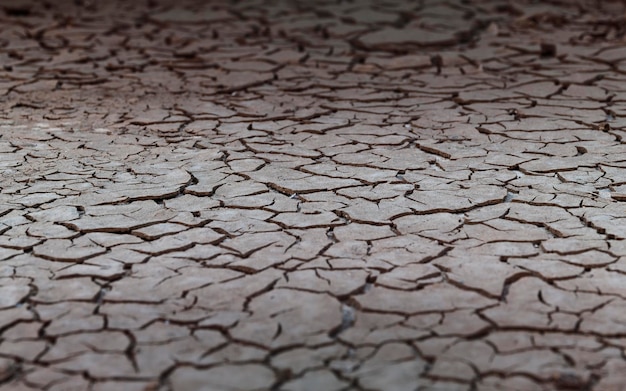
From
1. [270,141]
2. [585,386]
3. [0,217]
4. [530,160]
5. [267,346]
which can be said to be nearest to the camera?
[585,386]

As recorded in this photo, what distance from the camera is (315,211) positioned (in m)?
3.58

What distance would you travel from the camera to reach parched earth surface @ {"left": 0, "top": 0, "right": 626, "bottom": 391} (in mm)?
2508

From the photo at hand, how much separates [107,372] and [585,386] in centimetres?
119

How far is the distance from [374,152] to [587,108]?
4.35ft

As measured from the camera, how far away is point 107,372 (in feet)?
7.96

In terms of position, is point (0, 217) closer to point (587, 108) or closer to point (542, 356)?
point (542, 356)

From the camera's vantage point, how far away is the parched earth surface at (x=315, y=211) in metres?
2.51

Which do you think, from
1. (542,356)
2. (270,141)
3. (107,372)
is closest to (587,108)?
(270,141)

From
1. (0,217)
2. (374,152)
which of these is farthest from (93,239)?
(374,152)

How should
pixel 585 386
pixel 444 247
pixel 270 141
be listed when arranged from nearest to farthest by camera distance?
pixel 585 386 → pixel 444 247 → pixel 270 141

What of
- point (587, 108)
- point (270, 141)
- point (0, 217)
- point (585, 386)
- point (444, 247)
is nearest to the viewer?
point (585, 386)

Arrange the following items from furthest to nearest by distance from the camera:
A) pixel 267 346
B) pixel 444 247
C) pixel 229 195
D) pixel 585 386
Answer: pixel 229 195 → pixel 444 247 → pixel 267 346 → pixel 585 386

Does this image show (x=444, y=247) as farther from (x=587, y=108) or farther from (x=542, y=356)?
(x=587, y=108)

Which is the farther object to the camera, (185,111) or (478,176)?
(185,111)
